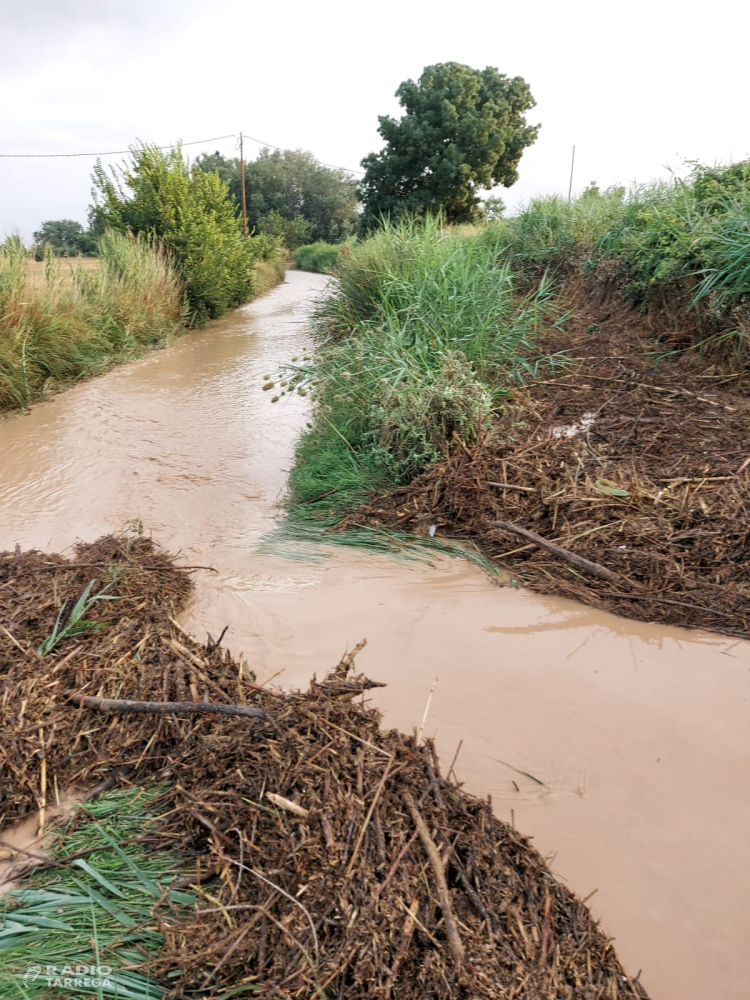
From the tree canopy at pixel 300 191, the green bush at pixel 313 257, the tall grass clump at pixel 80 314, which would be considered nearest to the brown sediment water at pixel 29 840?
the tall grass clump at pixel 80 314

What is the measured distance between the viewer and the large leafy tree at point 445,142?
23.8m

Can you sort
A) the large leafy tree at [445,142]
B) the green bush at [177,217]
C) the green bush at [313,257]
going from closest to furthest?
the green bush at [177,217], the large leafy tree at [445,142], the green bush at [313,257]

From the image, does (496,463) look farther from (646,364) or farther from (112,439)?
(112,439)

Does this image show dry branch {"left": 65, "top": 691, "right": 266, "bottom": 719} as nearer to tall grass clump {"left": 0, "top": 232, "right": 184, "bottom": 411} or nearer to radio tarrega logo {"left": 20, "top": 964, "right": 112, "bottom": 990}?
radio tarrega logo {"left": 20, "top": 964, "right": 112, "bottom": 990}

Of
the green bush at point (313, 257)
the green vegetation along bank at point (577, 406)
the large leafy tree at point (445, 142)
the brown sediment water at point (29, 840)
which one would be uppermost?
the large leafy tree at point (445, 142)

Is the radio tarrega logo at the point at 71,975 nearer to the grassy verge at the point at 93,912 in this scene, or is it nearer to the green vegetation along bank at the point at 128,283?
the grassy verge at the point at 93,912

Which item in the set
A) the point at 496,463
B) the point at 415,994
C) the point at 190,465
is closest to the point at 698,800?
the point at 415,994

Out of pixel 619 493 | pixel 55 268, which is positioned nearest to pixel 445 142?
pixel 55 268

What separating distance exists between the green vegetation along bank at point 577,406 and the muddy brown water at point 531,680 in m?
0.40

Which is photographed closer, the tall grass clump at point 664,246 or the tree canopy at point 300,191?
the tall grass clump at point 664,246

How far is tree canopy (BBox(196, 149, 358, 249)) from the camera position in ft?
142

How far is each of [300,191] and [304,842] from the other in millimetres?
48488

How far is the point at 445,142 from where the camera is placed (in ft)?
79.5

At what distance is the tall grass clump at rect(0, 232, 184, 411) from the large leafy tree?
1414 centimetres
